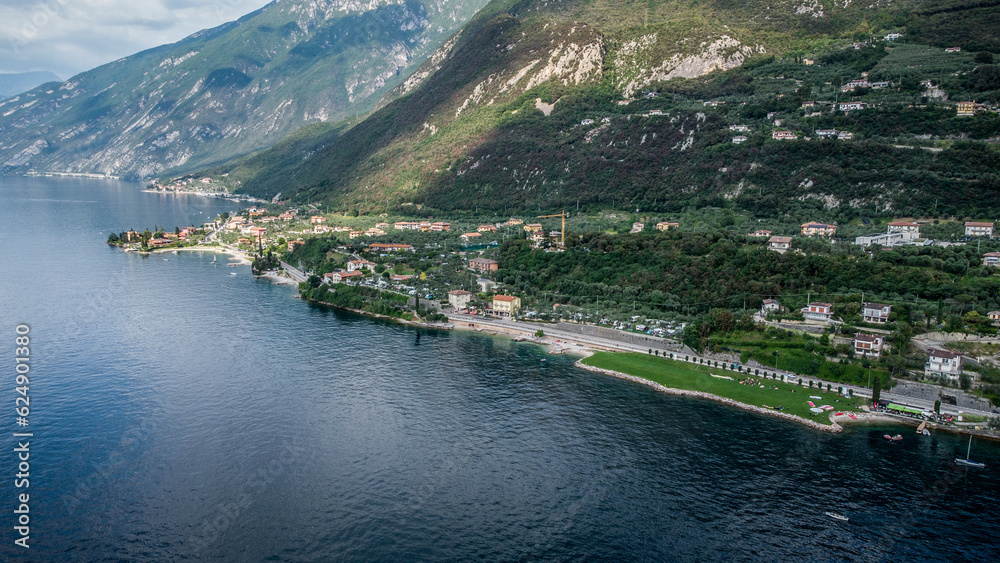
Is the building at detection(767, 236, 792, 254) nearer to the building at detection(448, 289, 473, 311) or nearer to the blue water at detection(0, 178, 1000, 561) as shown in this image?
the blue water at detection(0, 178, 1000, 561)

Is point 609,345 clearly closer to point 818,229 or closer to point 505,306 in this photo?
point 505,306

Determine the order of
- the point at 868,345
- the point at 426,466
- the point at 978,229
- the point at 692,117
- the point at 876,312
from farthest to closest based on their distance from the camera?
the point at 692,117 → the point at 978,229 → the point at 876,312 → the point at 868,345 → the point at 426,466

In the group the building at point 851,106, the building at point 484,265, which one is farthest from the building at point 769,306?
the building at point 851,106

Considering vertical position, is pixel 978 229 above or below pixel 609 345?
above

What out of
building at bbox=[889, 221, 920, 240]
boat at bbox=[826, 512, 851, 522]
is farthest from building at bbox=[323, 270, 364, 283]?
building at bbox=[889, 221, 920, 240]

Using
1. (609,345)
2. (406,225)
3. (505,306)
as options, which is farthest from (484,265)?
(406,225)

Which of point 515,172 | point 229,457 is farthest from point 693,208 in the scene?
point 229,457
